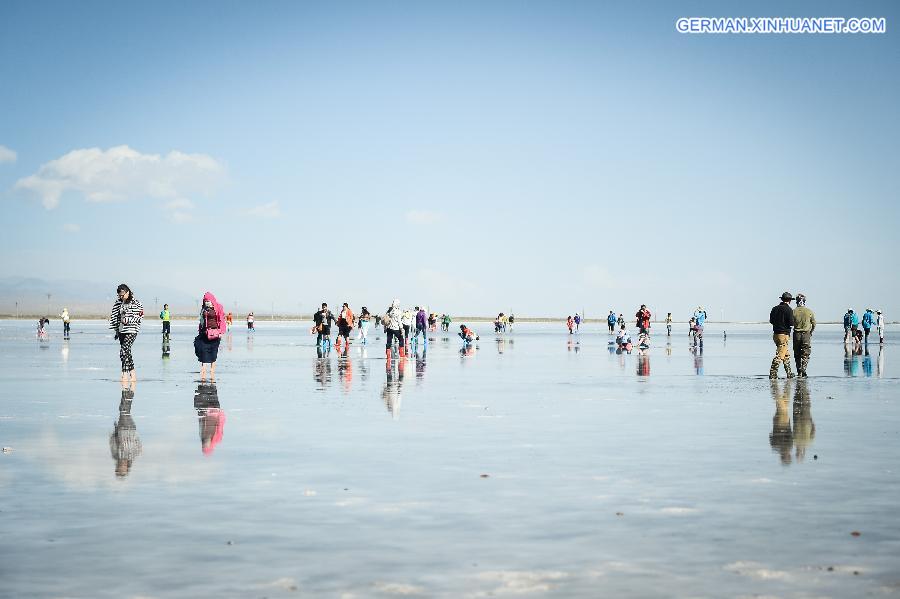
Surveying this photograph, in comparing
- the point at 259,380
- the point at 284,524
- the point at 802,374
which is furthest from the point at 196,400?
the point at 802,374

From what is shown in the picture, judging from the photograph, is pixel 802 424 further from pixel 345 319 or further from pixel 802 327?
pixel 345 319

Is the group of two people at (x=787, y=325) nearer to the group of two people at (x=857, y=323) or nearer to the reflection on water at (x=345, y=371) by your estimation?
the reflection on water at (x=345, y=371)

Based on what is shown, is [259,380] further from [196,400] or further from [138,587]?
[138,587]

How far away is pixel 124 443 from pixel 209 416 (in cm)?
339

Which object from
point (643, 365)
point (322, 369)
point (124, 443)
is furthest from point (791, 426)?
point (643, 365)

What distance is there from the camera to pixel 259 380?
25.5m

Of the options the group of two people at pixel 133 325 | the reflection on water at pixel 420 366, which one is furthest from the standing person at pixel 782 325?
the group of two people at pixel 133 325

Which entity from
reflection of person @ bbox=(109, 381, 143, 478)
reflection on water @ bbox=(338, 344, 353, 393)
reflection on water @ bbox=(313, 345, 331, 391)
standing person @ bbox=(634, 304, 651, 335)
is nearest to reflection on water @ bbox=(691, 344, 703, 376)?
standing person @ bbox=(634, 304, 651, 335)

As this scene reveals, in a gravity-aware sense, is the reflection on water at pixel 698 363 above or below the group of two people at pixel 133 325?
below

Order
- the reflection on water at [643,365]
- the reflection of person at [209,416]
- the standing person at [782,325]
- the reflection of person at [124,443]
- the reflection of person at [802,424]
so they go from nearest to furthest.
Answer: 1. the reflection of person at [124,443]
2. the reflection of person at [802,424]
3. the reflection of person at [209,416]
4. the standing person at [782,325]
5. the reflection on water at [643,365]

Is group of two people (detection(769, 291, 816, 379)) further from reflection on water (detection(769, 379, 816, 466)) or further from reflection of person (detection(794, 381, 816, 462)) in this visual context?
reflection of person (detection(794, 381, 816, 462))

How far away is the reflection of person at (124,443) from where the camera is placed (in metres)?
11.3

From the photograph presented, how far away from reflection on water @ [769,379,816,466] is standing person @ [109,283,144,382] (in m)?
12.9

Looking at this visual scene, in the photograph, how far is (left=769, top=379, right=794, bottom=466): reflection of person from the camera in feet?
41.3
